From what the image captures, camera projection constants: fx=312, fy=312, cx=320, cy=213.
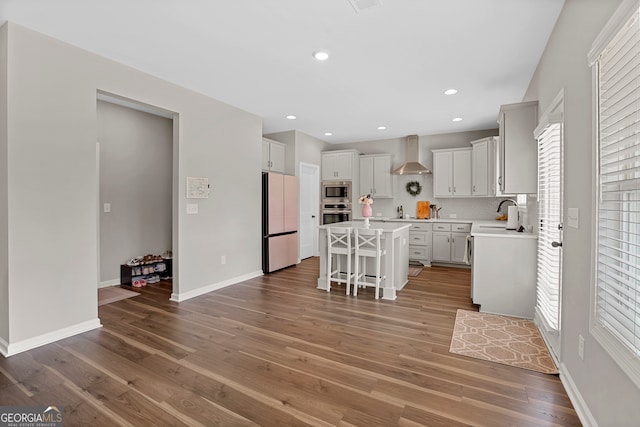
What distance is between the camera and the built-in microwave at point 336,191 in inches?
273

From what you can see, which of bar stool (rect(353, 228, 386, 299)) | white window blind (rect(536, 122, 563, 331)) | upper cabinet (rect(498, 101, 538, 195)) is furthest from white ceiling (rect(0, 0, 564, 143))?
bar stool (rect(353, 228, 386, 299))

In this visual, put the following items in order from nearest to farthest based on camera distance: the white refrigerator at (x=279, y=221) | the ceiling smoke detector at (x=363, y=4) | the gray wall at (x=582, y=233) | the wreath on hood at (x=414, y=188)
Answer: the gray wall at (x=582, y=233) < the ceiling smoke detector at (x=363, y=4) < the white refrigerator at (x=279, y=221) < the wreath on hood at (x=414, y=188)

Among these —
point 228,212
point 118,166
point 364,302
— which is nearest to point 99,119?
point 118,166

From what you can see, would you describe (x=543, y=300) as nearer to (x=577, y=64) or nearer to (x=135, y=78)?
(x=577, y=64)

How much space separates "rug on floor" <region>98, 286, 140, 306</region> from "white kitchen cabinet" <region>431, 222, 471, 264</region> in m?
5.07

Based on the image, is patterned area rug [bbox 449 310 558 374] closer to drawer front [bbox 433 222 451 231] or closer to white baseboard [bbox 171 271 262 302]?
drawer front [bbox 433 222 451 231]

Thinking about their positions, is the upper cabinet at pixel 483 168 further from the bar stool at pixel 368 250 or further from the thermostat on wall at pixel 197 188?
the thermostat on wall at pixel 197 188

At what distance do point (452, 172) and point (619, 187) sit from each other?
16.4ft

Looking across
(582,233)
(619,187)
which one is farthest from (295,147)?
(619,187)

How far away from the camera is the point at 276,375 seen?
2207 millimetres

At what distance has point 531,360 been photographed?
7.93ft

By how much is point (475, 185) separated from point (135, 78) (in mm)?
5613

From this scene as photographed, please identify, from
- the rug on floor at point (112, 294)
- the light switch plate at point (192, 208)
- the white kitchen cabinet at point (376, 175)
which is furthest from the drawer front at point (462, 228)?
the rug on floor at point (112, 294)
